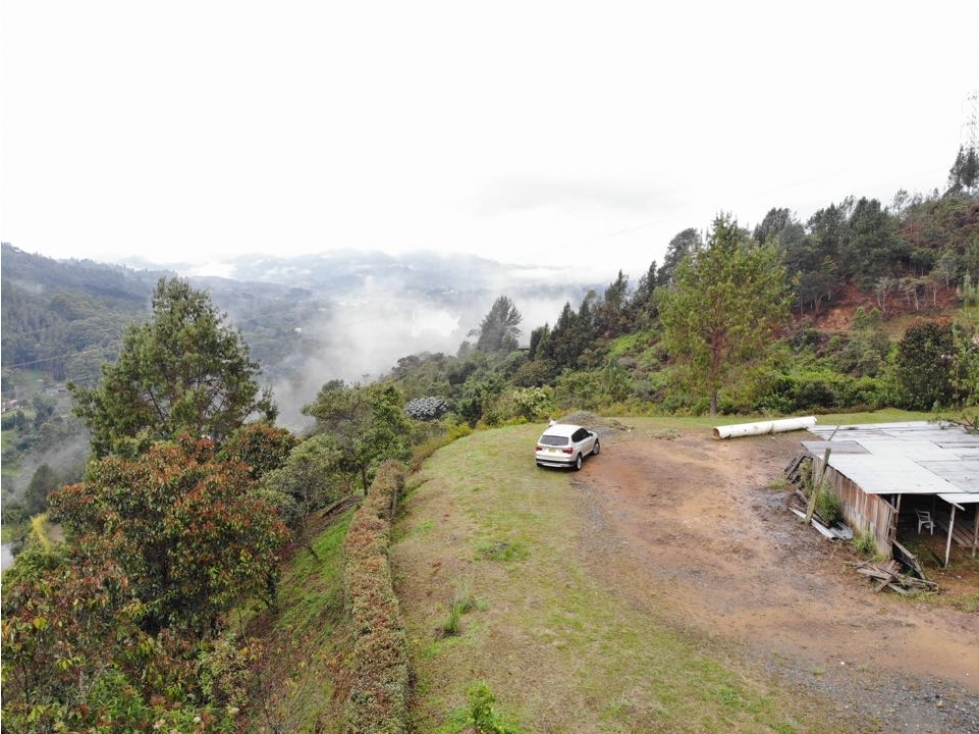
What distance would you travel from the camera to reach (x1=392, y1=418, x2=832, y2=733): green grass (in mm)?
7492

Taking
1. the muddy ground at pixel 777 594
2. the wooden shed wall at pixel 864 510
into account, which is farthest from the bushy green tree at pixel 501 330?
the wooden shed wall at pixel 864 510

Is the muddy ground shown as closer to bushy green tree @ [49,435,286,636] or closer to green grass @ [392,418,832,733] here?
green grass @ [392,418,832,733]

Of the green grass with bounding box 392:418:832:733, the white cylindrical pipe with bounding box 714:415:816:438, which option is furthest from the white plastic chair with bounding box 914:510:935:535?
the white cylindrical pipe with bounding box 714:415:816:438

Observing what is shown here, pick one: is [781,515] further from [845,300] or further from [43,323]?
[43,323]

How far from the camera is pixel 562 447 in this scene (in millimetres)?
18641

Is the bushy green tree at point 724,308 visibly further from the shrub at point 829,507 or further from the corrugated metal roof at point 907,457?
the shrub at point 829,507

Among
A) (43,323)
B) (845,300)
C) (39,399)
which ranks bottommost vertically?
(39,399)

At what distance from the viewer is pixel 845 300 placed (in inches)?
2170

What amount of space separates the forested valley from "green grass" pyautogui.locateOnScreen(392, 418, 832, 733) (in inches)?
80.9

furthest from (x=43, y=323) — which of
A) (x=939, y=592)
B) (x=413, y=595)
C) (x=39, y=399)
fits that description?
(x=939, y=592)

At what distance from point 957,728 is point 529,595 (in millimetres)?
7010

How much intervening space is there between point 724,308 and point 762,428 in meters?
6.78

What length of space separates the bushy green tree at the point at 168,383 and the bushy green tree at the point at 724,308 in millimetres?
22893

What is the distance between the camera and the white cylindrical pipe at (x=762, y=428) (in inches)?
859
